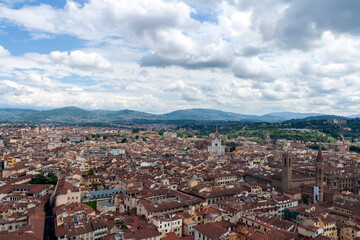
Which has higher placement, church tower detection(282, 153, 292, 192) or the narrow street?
church tower detection(282, 153, 292, 192)

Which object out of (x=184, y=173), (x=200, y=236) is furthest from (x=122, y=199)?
(x=184, y=173)

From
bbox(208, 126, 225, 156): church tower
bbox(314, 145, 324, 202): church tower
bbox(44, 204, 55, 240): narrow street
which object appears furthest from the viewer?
bbox(208, 126, 225, 156): church tower

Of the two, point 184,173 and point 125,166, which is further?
point 125,166

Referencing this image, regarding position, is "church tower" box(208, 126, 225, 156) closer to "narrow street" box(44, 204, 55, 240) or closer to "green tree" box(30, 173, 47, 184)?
"green tree" box(30, 173, 47, 184)

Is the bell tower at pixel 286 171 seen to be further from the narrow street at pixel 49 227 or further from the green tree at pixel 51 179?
the green tree at pixel 51 179

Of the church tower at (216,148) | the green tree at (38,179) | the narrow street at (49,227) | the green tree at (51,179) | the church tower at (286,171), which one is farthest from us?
the church tower at (216,148)

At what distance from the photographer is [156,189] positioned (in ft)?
158

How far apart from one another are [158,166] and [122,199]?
109 feet

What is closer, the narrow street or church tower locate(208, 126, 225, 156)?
the narrow street

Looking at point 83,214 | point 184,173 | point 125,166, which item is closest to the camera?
point 83,214

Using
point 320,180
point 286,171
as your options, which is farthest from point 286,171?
point 320,180

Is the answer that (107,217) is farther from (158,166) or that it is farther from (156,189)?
(158,166)

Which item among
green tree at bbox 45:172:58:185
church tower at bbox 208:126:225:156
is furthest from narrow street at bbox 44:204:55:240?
church tower at bbox 208:126:225:156

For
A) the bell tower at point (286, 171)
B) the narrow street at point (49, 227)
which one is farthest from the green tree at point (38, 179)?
the bell tower at point (286, 171)
